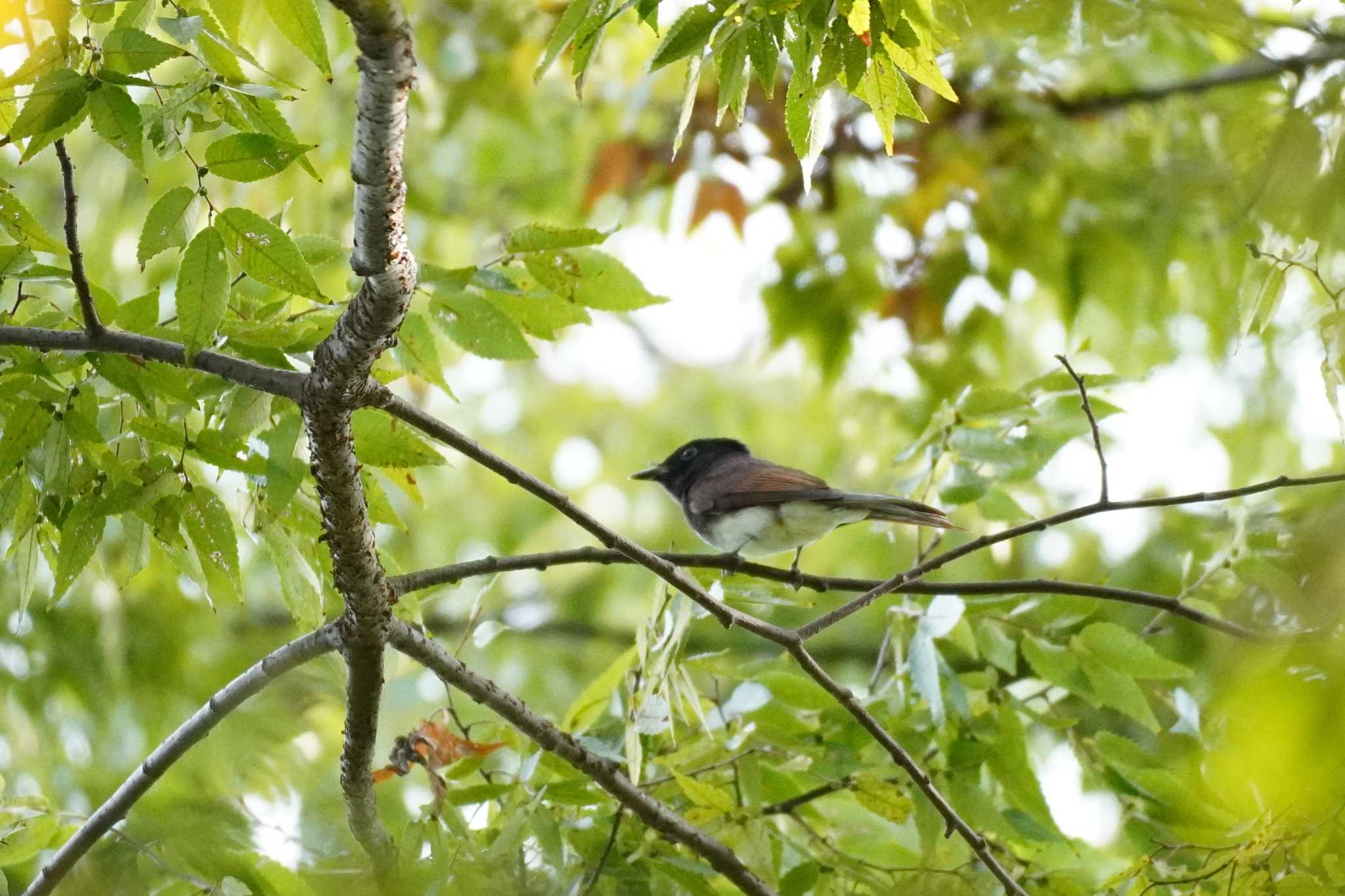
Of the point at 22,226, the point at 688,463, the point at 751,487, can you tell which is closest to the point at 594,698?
the point at 22,226

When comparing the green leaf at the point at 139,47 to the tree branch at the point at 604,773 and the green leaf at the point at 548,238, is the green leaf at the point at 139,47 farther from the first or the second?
the tree branch at the point at 604,773

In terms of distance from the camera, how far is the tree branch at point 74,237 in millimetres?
1924

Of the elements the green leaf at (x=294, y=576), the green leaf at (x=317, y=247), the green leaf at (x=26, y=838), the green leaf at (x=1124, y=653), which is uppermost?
the green leaf at (x=317, y=247)

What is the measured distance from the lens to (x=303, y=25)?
1.88 metres

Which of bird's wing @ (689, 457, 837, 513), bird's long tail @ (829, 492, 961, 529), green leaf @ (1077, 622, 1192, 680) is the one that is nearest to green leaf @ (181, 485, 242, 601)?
bird's long tail @ (829, 492, 961, 529)

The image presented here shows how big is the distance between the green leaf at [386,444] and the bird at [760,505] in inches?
68.1

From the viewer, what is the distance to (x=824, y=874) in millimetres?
2896

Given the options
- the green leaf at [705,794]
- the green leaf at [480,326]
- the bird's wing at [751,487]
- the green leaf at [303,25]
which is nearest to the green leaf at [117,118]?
the green leaf at [303,25]

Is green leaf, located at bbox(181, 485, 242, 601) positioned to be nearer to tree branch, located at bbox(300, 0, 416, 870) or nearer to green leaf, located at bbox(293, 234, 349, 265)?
tree branch, located at bbox(300, 0, 416, 870)

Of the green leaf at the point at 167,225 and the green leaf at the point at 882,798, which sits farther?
the green leaf at the point at 882,798

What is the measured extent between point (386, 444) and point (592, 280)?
0.59 m

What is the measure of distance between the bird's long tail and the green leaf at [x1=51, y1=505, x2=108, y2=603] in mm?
1973

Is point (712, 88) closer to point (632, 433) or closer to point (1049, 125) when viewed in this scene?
point (1049, 125)

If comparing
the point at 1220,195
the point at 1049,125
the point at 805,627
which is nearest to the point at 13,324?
the point at 805,627
